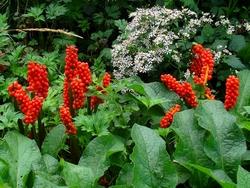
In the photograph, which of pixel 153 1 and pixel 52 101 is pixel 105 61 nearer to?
pixel 153 1

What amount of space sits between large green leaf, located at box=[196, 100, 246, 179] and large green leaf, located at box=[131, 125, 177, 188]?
24cm

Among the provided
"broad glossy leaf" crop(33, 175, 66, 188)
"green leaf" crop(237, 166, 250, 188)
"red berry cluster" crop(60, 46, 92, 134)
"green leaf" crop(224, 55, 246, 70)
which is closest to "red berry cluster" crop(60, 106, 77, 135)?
"red berry cluster" crop(60, 46, 92, 134)

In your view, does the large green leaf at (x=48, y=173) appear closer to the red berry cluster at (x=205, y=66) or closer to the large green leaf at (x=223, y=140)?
the large green leaf at (x=223, y=140)

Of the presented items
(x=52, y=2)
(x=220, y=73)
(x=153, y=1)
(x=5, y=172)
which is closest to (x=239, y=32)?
(x=220, y=73)

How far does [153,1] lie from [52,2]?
793 mm

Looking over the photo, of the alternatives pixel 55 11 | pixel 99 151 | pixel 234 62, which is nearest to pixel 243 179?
pixel 99 151

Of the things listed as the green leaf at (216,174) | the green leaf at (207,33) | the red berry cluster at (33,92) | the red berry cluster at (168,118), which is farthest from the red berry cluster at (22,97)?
the green leaf at (207,33)

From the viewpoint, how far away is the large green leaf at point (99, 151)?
242 cm

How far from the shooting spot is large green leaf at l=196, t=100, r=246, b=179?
2.46m

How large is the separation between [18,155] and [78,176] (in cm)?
32

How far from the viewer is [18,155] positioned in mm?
2441

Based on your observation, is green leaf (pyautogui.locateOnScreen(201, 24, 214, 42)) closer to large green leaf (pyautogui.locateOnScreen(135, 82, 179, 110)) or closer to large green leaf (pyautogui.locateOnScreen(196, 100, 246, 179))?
large green leaf (pyautogui.locateOnScreen(135, 82, 179, 110))

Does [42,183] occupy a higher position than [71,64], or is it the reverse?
[71,64]

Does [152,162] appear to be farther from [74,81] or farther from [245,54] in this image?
[245,54]
